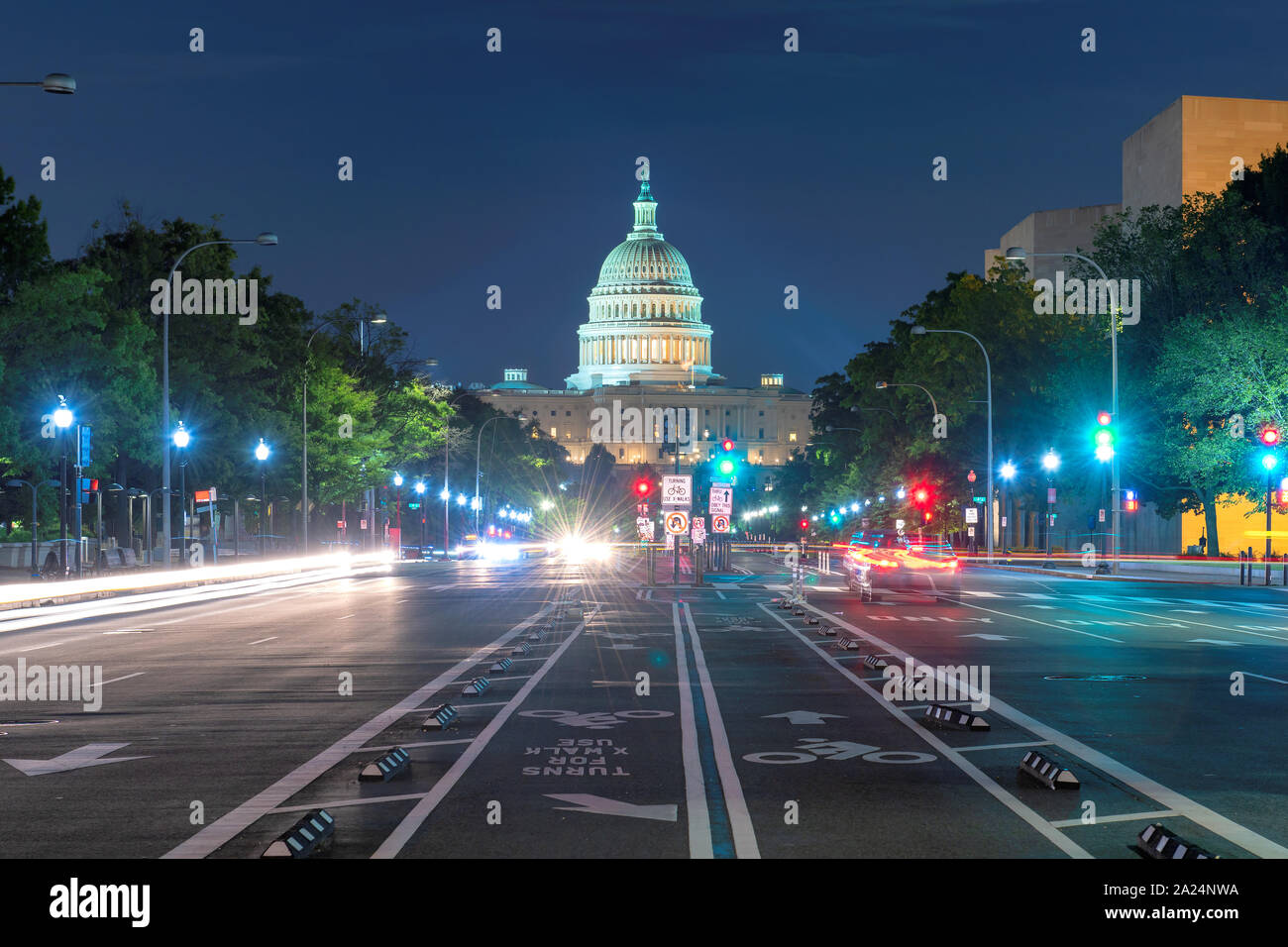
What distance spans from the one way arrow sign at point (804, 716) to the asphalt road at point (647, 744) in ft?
0.26

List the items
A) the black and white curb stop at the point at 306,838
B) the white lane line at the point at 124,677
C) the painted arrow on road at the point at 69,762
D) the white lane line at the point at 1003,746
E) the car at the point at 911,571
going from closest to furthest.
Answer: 1. the black and white curb stop at the point at 306,838
2. the painted arrow on road at the point at 69,762
3. the white lane line at the point at 1003,746
4. the white lane line at the point at 124,677
5. the car at the point at 911,571

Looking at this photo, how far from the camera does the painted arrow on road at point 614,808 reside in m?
10.3

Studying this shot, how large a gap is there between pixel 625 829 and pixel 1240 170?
7176cm

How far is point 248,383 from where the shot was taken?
76062 millimetres

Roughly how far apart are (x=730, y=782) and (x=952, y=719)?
4146 mm

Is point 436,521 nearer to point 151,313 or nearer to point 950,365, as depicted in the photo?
point 950,365

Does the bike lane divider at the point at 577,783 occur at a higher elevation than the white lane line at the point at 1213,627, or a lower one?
higher

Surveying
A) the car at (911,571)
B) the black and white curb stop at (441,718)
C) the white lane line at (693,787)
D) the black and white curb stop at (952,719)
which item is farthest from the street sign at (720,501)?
the black and white curb stop at (441,718)

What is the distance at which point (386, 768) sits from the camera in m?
11.9

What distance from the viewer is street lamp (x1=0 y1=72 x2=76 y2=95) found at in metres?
29.5

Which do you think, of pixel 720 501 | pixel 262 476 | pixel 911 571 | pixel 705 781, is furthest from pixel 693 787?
pixel 262 476

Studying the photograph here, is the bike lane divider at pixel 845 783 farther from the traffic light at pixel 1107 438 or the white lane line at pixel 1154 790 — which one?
the traffic light at pixel 1107 438

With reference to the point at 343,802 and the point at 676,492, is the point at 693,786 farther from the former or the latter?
the point at 676,492
